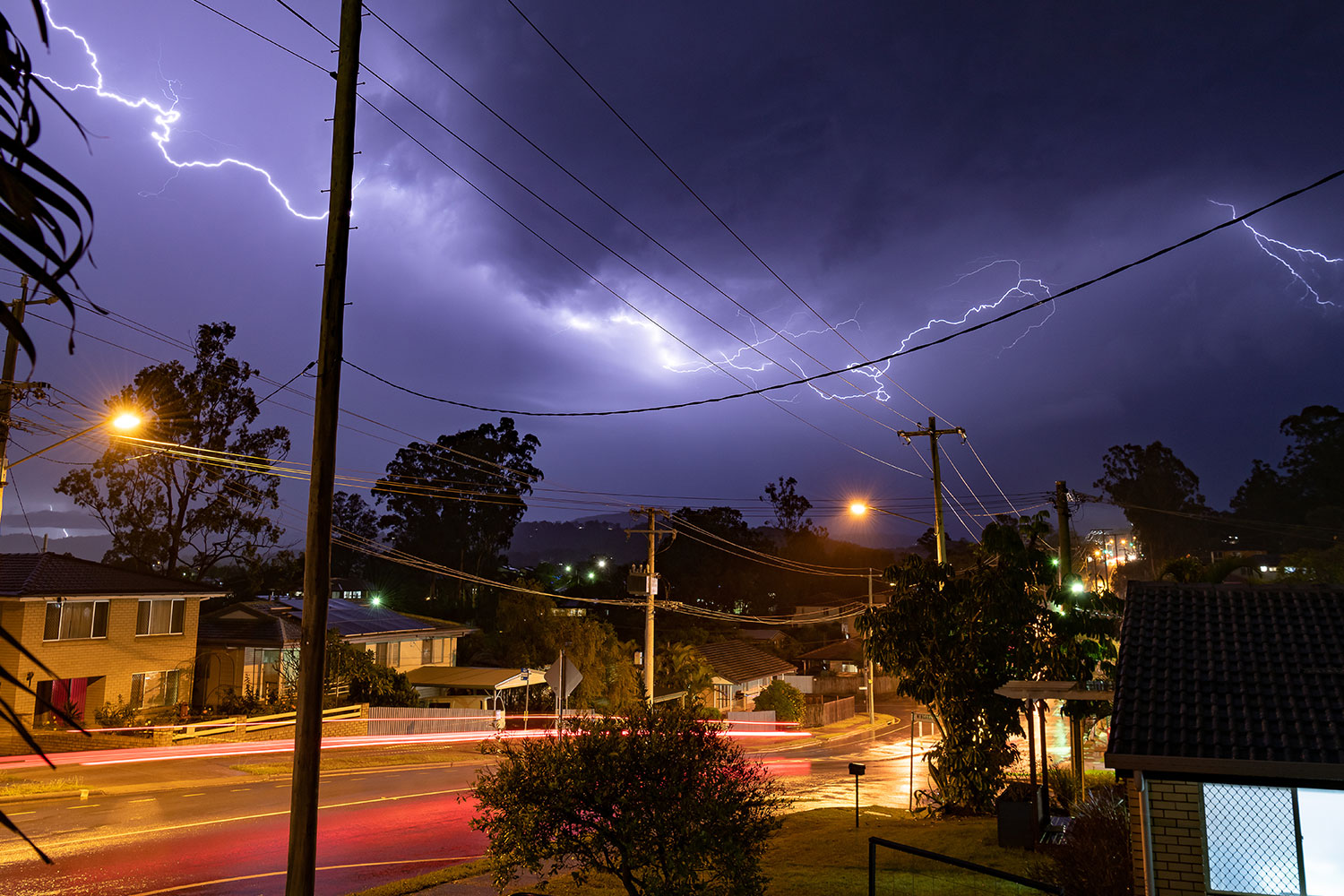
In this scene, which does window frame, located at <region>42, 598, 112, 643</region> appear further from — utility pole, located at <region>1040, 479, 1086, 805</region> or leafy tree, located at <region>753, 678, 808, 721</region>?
utility pole, located at <region>1040, 479, 1086, 805</region>

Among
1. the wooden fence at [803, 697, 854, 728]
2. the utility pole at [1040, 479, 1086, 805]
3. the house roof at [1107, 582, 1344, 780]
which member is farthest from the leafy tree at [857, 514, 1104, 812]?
the wooden fence at [803, 697, 854, 728]

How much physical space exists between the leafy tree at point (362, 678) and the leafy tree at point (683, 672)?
12.5 meters

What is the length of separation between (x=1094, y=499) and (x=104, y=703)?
38.2 m

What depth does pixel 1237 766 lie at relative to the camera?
10805 millimetres

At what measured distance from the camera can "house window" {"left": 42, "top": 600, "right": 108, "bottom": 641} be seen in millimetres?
33031

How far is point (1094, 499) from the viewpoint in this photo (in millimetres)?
32406

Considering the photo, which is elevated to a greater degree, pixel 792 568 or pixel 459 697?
pixel 792 568

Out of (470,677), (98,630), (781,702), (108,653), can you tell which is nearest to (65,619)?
(98,630)

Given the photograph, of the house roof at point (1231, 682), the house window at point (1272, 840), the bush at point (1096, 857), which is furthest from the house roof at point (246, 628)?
the house window at point (1272, 840)

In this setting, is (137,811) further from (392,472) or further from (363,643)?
(392,472)

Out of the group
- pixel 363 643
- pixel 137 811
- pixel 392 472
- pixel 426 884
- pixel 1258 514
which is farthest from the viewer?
pixel 1258 514

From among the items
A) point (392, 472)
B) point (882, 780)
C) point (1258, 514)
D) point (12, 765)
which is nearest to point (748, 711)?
point (882, 780)

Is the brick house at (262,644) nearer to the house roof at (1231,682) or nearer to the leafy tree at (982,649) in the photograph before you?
the leafy tree at (982,649)

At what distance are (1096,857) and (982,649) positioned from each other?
762cm
